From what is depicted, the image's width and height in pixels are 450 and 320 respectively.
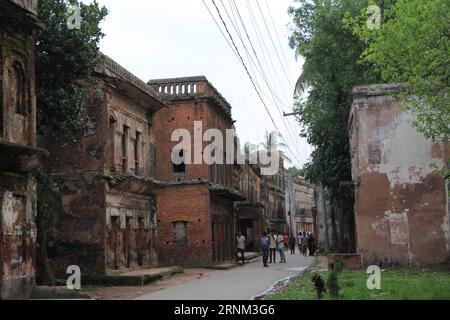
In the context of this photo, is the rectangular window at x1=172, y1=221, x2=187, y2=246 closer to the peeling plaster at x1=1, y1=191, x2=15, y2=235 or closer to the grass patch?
the grass patch

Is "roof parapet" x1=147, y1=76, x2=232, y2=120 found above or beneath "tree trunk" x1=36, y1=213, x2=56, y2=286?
above

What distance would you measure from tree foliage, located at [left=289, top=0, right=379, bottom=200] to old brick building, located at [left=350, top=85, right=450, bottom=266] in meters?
3.90

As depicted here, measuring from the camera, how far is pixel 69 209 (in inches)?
832

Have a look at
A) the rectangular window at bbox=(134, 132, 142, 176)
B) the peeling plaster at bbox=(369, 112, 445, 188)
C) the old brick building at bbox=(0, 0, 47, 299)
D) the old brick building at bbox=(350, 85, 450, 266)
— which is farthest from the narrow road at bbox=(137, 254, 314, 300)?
the rectangular window at bbox=(134, 132, 142, 176)

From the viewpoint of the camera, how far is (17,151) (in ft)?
46.2

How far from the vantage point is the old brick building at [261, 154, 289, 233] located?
6500 centimetres

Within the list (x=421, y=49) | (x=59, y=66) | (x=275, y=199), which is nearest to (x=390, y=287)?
(x=421, y=49)

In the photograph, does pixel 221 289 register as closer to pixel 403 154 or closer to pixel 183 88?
pixel 403 154

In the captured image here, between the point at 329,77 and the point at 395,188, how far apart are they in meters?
7.92

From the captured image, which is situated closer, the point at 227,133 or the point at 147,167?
the point at 147,167

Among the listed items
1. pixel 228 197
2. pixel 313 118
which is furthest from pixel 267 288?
pixel 228 197

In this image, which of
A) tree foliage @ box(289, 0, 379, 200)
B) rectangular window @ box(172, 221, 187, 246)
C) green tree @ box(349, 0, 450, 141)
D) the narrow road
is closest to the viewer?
green tree @ box(349, 0, 450, 141)
